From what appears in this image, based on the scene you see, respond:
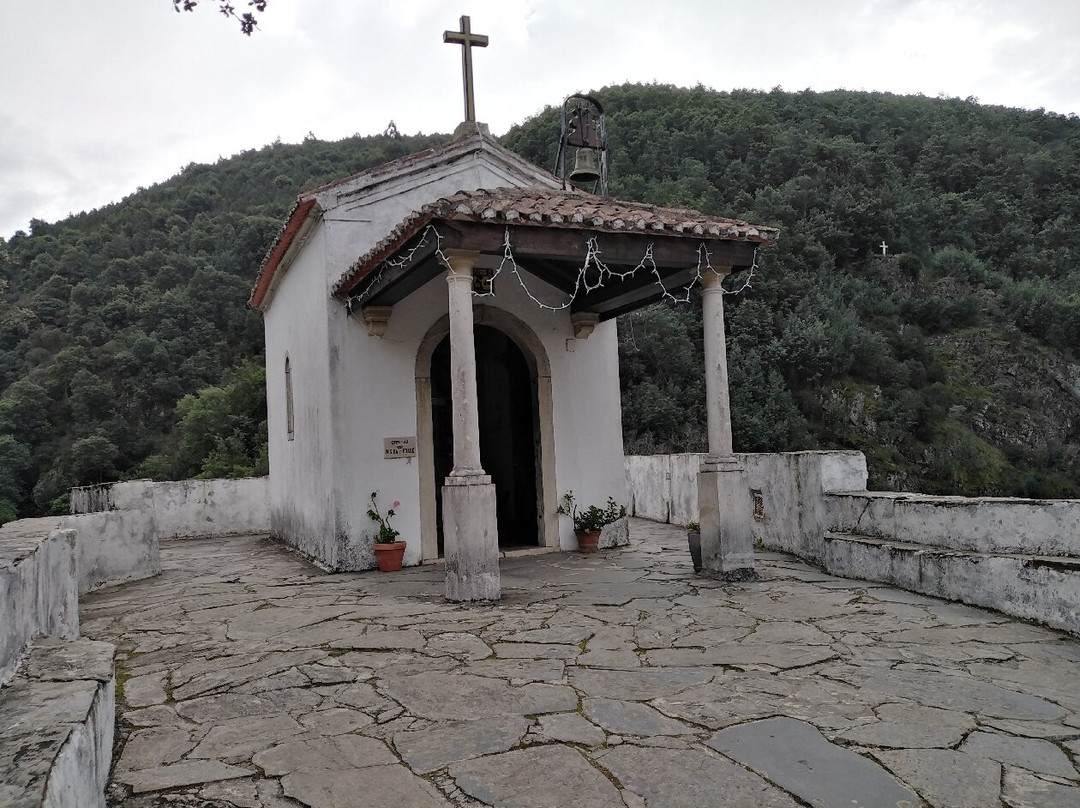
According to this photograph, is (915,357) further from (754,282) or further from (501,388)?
(501,388)

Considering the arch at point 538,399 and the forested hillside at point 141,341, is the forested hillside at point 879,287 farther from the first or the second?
the arch at point 538,399

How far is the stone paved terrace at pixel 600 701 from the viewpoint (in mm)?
2646

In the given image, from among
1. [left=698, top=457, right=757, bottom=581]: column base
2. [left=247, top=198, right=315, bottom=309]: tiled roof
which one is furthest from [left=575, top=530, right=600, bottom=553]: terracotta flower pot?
[left=247, top=198, right=315, bottom=309]: tiled roof

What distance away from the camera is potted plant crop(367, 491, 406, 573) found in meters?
7.61

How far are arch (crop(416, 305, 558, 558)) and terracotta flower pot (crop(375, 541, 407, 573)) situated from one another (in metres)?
0.53

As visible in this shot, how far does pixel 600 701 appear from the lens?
3525 mm

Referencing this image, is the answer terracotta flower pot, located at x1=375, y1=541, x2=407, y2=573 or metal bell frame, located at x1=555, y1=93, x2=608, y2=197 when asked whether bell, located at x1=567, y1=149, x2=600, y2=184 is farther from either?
terracotta flower pot, located at x1=375, y1=541, x2=407, y2=573

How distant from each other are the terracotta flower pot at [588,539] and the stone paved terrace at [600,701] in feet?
7.46

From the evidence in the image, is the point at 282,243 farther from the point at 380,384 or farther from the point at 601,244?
the point at 601,244

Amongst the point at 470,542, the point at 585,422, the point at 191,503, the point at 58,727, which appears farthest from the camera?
the point at 191,503

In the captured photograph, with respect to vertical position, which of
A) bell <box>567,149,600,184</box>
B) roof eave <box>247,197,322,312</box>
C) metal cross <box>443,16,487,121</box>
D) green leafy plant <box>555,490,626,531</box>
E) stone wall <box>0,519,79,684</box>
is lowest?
green leafy plant <box>555,490,626,531</box>

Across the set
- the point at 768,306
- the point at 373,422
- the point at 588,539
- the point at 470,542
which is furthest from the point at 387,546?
the point at 768,306

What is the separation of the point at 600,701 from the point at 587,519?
199 inches

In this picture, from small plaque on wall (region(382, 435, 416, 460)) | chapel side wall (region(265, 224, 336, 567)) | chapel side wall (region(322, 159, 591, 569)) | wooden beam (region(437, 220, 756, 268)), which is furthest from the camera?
chapel side wall (region(265, 224, 336, 567))
